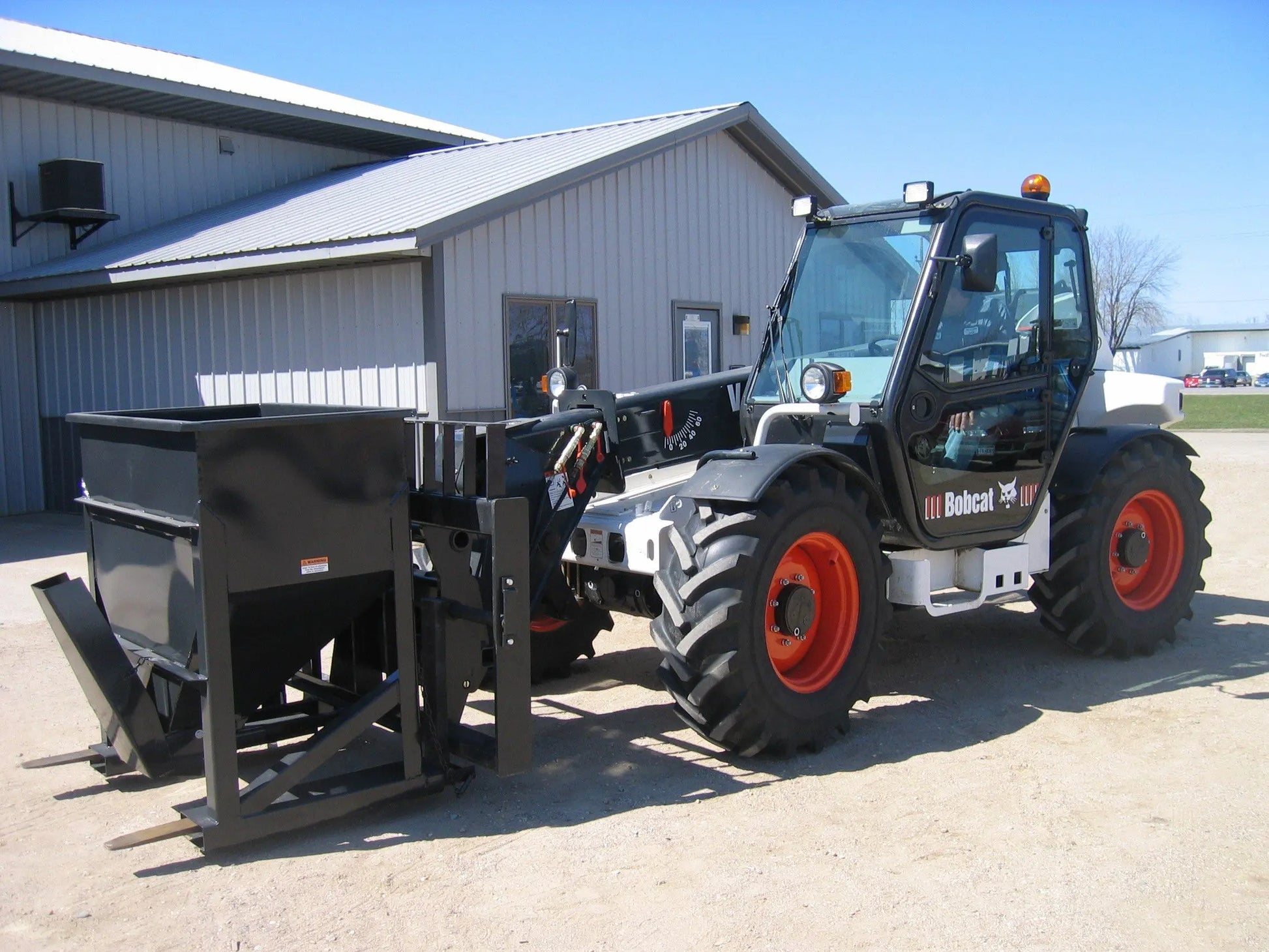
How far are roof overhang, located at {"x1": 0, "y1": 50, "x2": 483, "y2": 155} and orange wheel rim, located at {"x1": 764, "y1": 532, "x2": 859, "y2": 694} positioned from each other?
39.4 ft

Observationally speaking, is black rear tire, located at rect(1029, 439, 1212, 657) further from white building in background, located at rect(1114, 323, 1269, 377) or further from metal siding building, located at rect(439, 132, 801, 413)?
white building in background, located at rect(1114, 323, 1269, 377)

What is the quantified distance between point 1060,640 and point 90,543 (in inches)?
219

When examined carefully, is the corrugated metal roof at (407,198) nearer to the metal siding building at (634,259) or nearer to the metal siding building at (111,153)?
the metal siding building at (634,259)

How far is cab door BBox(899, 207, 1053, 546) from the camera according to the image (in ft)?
19.0

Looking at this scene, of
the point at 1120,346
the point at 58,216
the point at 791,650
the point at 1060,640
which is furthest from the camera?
the point at 1120,346

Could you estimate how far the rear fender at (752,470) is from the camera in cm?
495

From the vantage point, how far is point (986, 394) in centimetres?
610

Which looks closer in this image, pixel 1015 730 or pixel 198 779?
pixel 198 779

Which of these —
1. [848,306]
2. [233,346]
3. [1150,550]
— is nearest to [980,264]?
[848,306]

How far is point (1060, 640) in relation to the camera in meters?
7.25

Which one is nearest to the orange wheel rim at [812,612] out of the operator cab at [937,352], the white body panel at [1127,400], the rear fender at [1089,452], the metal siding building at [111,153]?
the operator cab at [937,352]

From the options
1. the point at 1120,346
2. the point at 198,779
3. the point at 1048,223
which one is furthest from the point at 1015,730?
the point at 1120,346

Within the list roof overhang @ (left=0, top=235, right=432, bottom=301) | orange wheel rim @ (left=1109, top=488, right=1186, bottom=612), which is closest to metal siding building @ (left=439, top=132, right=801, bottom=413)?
roof overhang @ (left=0, top=235, right=432, bottom=301)

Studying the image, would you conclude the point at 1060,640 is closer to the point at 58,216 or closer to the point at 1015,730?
the point at 1015,730
